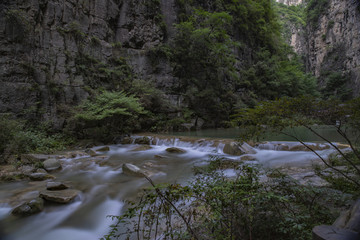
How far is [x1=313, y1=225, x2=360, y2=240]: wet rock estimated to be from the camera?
140 cm

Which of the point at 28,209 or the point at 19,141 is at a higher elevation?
the point at 19,141

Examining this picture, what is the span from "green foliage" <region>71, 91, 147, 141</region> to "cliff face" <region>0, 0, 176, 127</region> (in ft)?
4.17

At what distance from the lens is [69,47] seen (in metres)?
12.9

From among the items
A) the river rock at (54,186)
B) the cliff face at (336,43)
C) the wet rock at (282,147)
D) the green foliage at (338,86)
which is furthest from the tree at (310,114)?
the green foliage at (338,86)

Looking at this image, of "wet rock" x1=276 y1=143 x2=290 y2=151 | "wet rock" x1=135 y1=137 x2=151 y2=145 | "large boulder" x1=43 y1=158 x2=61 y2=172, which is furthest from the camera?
"wet rock" x1=135 y1=137 x2=151 y2=145

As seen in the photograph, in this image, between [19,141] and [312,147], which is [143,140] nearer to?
[19,141]

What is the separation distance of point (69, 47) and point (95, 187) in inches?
463

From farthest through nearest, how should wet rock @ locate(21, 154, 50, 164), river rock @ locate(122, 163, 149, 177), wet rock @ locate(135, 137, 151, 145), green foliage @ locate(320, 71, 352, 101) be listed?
1. green foliage @ locate(320, 71, 352, 101)
2. wet rock @ locate(135, 137, 151, 145)
3. wet rock @ locate(21, 154, 50, 164)
4. river rock @ locate(122, 163, 149, 177)

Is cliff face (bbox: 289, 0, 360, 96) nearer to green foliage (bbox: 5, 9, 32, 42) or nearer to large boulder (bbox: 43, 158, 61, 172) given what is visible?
large boulder (bbox: 43, 158, 61, 172)

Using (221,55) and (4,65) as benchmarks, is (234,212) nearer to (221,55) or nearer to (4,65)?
(4,65)

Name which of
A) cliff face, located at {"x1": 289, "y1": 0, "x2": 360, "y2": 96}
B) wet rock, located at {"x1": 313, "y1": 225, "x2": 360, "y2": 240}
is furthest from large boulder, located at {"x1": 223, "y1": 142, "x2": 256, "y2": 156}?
cliff face, located at {"x1": 289, "y1": 0, "x2": 360, "y2": 96}

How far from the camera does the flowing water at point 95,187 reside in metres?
3.20

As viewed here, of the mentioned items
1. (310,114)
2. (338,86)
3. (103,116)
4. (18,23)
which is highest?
(338,86)

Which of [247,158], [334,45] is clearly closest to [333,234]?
[247,158]
